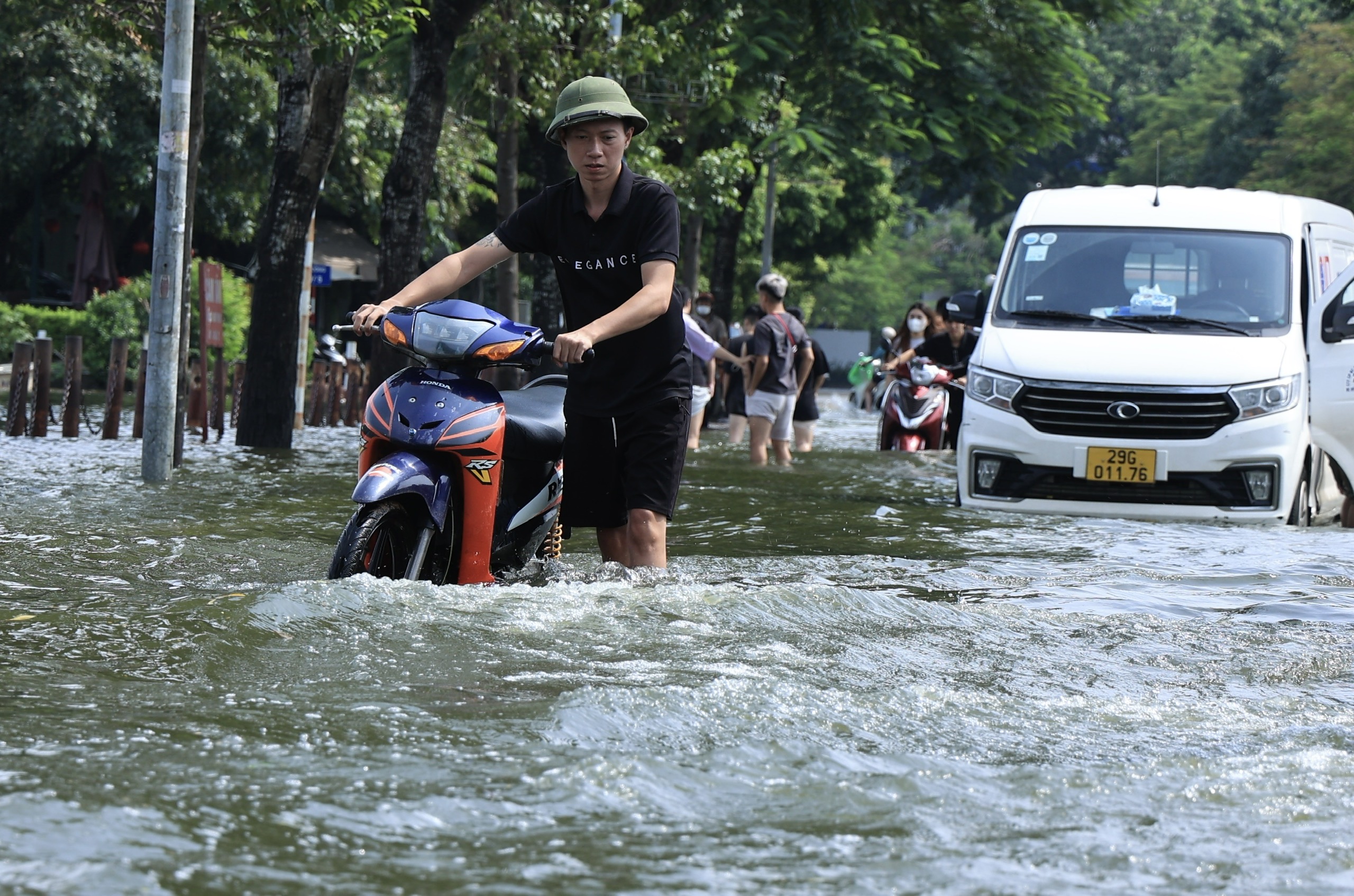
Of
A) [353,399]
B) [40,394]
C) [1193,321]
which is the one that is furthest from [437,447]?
[353,399]

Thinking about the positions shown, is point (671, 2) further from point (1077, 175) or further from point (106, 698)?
point (1077, 175)

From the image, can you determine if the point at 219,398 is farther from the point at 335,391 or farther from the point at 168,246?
the point at 168,246

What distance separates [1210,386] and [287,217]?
8556 mm

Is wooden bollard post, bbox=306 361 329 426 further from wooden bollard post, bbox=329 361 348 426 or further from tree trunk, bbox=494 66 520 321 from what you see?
tree trunk, bbox=494 66 520 321

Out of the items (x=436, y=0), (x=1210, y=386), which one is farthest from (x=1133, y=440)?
(x=436, y=0)

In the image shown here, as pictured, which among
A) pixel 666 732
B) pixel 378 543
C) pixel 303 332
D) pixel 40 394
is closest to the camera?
pixel 666 732

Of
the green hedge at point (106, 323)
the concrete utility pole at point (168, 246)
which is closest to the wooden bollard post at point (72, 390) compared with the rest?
the concrete utility pole at point (168, 246)

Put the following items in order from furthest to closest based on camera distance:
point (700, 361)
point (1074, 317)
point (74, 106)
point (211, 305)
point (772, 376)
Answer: point (74, 106)
point (700, 361)
point (772, 376)
point (211, 305)
point (1074, 317)

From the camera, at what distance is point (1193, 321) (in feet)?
35.7

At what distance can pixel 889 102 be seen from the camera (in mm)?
22156

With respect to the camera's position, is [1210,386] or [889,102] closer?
[1210,386]

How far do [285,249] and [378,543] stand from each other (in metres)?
10.4

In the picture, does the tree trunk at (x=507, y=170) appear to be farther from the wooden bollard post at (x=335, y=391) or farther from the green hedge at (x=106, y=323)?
the green hedge at (x=106, y=323)

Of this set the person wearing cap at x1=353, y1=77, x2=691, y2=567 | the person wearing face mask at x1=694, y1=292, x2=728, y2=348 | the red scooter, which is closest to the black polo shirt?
the person wearing cap at x1=353, y1=77, x2=691, y2=567
